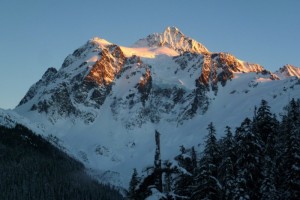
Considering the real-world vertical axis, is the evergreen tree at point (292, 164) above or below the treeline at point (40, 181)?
below

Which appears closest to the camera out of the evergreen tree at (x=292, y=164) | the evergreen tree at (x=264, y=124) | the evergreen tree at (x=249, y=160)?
the evergreen tree at (x=292, y=164)

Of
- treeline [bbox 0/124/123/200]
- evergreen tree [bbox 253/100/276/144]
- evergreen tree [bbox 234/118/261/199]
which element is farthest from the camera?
treeline [bbox 0/124/123/200]

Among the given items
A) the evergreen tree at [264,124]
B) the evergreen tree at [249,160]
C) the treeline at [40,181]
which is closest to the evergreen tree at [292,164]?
the evergreen tree at [249,160]

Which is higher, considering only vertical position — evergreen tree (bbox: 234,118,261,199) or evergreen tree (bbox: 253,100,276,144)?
evergreen tree (bbox: 253,100,276,144)

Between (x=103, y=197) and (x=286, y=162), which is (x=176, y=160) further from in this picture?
(x=103, y=197)

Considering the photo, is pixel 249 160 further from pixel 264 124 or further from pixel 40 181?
pixel 40 181

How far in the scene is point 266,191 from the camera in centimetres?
4128

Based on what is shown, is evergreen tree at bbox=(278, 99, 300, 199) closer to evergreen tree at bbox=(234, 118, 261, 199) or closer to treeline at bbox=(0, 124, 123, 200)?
evergreen tree at bbox=(234, 118, 261, 199)

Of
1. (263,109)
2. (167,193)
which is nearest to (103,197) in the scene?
(263,109)

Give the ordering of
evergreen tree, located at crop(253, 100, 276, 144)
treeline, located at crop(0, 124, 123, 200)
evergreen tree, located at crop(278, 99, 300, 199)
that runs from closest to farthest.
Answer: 1. evergreen tree, located at crop(278, 99, 300, 199)
2. evergreen tree, located at crop(253, 100, 276, 144)
3. treeline, located at crop(0, 124, 123, 200)

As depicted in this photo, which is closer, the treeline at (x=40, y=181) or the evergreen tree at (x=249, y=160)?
the evergreen tree at (x=249, y=160)

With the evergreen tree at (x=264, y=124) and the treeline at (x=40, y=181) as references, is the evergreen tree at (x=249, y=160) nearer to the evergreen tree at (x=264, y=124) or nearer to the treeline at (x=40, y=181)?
the evergreen tree at (x=264, y=124)

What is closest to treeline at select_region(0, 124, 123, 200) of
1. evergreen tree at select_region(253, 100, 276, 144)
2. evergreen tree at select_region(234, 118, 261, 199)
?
evergreen tree at select_region(253, 100, 276, 144)

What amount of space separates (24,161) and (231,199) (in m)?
153
